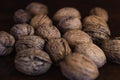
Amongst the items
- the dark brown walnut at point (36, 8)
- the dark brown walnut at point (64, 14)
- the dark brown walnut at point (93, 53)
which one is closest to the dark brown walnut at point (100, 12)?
the dark brown walnut at point (64, 14)

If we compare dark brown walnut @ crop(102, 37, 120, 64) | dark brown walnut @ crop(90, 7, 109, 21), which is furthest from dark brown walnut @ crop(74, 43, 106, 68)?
dark brown walnut @ crop(90, 7, 109, 21)

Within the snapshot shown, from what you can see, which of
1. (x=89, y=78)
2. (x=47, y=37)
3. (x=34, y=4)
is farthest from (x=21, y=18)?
(x=89, y=78)

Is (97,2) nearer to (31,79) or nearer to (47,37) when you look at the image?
(47,37)

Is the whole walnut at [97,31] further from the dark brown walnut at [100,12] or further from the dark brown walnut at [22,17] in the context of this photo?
the dark brown walnut at [22,17]

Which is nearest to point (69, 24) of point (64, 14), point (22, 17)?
point (64, 14)

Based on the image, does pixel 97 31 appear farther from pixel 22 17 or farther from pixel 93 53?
pixel 22 17

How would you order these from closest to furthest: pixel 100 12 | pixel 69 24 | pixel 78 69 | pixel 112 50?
1. pixel 78 69
2. pixel 112 50
3. pixel 69 24
4. pixel 100 12
